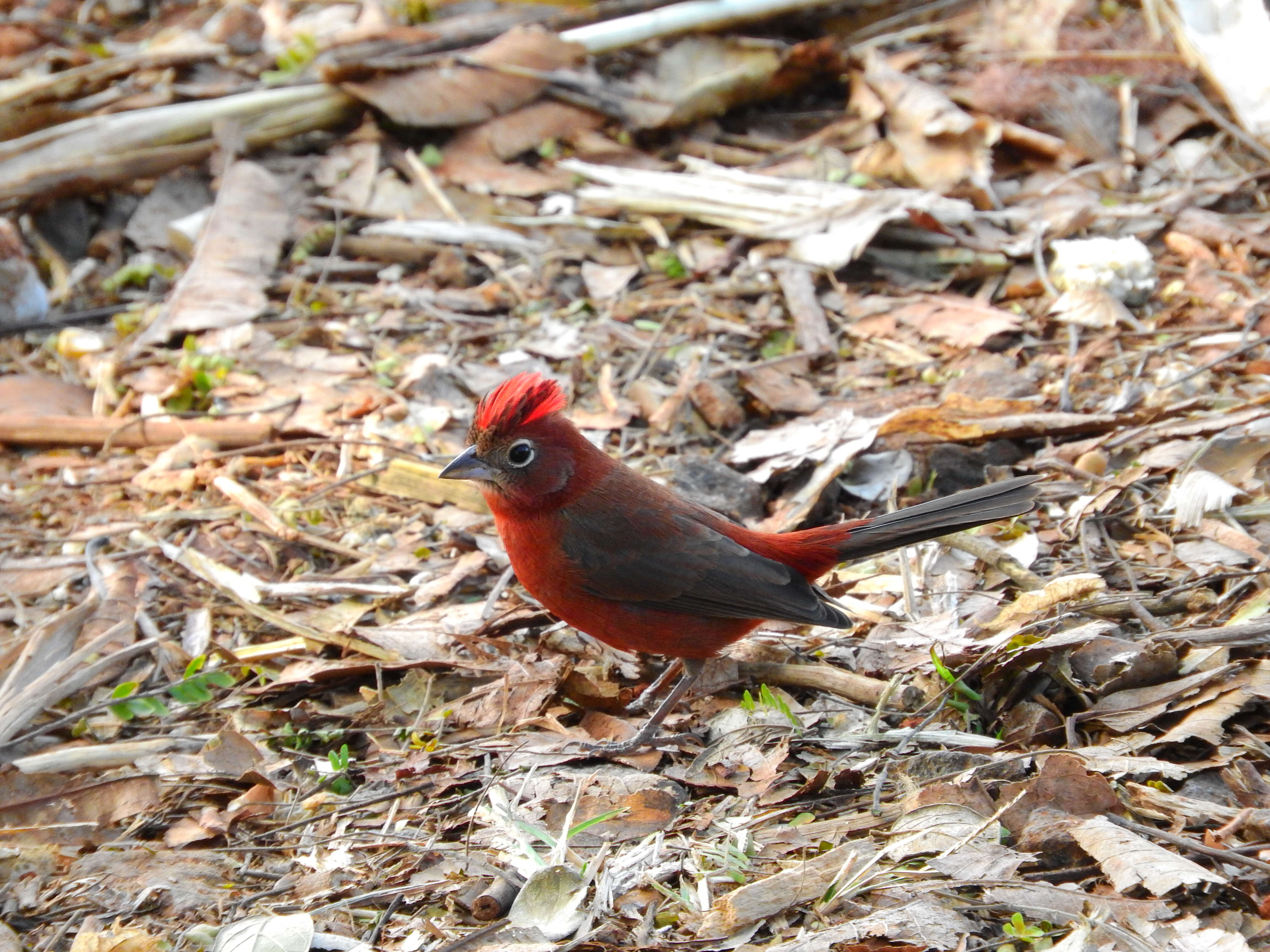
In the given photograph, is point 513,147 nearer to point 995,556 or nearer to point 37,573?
point 37,573

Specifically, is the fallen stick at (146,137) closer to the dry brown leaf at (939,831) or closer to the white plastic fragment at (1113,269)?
the white plastic fragment at (1113,269)

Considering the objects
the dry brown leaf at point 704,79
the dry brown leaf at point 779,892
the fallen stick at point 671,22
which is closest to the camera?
the dry brown leaf at point 779,892

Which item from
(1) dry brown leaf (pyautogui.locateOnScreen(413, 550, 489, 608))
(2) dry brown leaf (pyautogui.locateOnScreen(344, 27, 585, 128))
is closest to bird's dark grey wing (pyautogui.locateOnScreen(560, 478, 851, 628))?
(1) dry brown leaf (pyautogui.locateOnScreen(413, 550, 489, 608))

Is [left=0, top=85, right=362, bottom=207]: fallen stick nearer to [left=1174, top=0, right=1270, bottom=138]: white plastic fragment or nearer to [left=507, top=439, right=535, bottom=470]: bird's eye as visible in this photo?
[left=507, top=439, right=535, bottom=470]: bird's eye

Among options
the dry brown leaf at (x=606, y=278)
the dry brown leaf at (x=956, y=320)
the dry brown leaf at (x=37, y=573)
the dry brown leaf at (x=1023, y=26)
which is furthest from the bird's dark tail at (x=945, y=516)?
the dry brown leaf at (x=1023, y=26)

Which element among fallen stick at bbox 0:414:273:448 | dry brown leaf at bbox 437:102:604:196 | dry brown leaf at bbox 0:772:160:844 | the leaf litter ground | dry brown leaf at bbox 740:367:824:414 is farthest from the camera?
dry brown leaf at bbox 437:102:604:196

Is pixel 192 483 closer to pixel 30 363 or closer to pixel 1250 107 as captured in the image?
pixel 30 363
